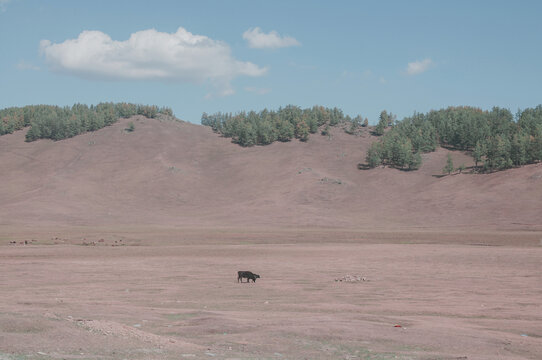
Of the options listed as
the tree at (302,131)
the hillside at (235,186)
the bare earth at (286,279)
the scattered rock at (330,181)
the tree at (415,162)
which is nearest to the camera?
the bare earth at (286,279)

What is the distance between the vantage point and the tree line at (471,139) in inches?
4070

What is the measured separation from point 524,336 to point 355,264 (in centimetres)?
1923

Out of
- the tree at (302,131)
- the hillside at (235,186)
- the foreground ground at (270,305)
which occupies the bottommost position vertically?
the foreground ground at (270,305)

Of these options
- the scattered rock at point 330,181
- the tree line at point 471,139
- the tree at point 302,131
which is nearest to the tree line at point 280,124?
the tree at point 302,131

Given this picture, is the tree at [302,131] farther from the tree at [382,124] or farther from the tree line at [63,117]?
the tree line at [63,117]

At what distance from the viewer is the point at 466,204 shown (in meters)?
90.4

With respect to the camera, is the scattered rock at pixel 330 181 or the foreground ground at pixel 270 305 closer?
the foreground ground at pixel 270 305

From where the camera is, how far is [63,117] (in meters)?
158

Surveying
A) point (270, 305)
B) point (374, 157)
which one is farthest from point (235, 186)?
point (270, 305)

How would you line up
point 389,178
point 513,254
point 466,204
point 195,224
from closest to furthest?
point 513,254, point 195,224, point 466,204, point 389,178

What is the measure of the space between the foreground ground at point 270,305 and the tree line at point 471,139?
72.1m

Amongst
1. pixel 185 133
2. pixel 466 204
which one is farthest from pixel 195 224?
pixel 185 133

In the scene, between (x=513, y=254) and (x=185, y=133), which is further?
(x=185, y=133)

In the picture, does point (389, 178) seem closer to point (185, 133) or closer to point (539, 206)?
point (539, 206)
